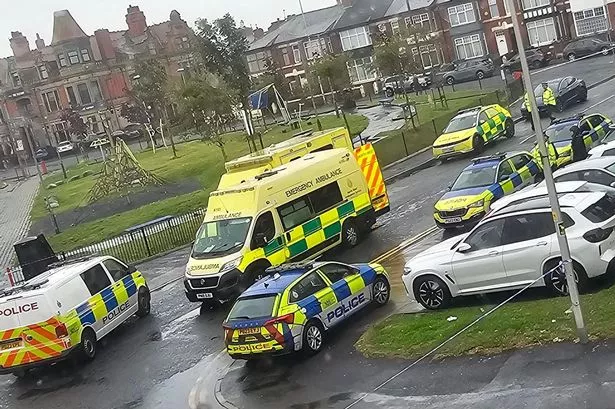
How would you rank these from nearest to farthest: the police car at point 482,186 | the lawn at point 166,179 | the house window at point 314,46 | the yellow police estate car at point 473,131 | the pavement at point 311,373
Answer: the pavement at point 311,373
the police car at point 482,186
the yellow police estate car at point 473,131
the lawn at point 166,179
the house window at point 314,46

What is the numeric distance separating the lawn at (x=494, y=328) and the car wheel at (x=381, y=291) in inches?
49.1

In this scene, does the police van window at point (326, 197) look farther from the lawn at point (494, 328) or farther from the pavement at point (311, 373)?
the lawn at point (494, 328)

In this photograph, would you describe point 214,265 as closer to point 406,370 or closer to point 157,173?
point 406,370

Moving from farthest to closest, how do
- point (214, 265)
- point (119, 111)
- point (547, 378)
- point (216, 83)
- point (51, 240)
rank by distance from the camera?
1. point (119, 111)
2. point (216, 83)
3. point (51, 240)
4. point (214, 265)
5. point (547, 378)

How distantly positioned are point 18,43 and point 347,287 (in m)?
81.1

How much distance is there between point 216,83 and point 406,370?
2869 cm

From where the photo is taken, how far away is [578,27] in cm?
6303

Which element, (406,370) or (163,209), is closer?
(406,370)

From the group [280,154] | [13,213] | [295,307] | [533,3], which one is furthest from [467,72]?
[295,307]

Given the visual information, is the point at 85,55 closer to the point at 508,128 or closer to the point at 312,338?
the point at 508,128

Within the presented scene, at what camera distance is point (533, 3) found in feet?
211

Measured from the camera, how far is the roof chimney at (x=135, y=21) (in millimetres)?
85938

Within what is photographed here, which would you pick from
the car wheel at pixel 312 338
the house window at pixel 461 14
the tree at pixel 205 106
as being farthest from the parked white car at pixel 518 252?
the house window at pixel 461 14

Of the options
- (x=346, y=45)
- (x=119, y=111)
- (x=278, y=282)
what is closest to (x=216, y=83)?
(x=278, y=282)
